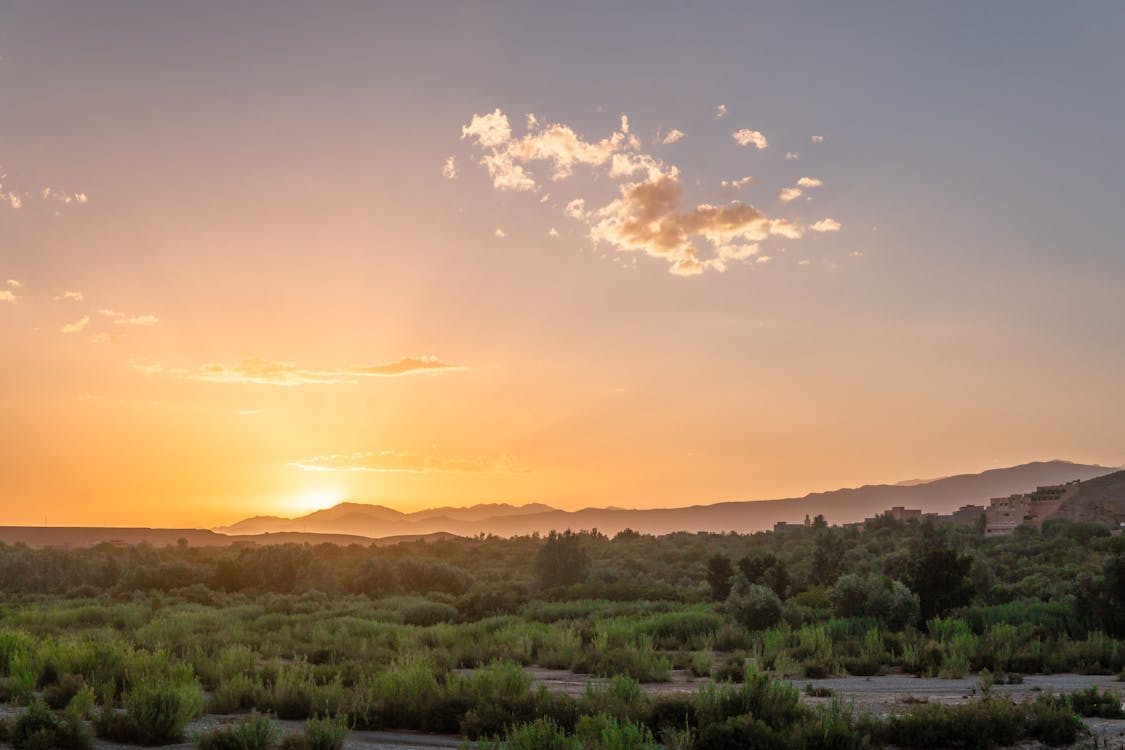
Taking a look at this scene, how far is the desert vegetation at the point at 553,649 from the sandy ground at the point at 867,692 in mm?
341

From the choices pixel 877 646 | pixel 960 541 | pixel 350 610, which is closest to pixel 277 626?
pixel 350 610

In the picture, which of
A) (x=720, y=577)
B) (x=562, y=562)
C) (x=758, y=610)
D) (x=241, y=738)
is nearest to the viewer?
(x=241, y=738)

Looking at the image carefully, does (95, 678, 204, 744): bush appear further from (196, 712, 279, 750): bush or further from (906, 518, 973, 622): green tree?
(906, 518, 973, 622): green tree

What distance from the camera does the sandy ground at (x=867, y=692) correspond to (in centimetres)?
1223

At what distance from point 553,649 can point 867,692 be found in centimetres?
827

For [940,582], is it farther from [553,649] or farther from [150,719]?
[150,719]

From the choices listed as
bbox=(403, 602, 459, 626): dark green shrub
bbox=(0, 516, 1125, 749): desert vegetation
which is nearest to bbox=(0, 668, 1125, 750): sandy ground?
bbox=(0, 516, 1125, 749): desert vegetation

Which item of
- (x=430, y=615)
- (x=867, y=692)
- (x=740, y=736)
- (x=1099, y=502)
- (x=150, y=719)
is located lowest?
(x=430, y=615)

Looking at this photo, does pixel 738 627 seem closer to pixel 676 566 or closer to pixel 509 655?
pixel 509 655

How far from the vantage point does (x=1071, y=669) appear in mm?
18750

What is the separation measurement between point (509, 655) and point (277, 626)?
992 cm

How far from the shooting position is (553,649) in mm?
22219

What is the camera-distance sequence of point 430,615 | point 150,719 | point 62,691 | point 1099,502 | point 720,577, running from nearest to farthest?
point 150,719
point 62,691
point 430,615
point 720,577
point 1099,502

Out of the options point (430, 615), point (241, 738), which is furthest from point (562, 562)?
point (241, 738)
